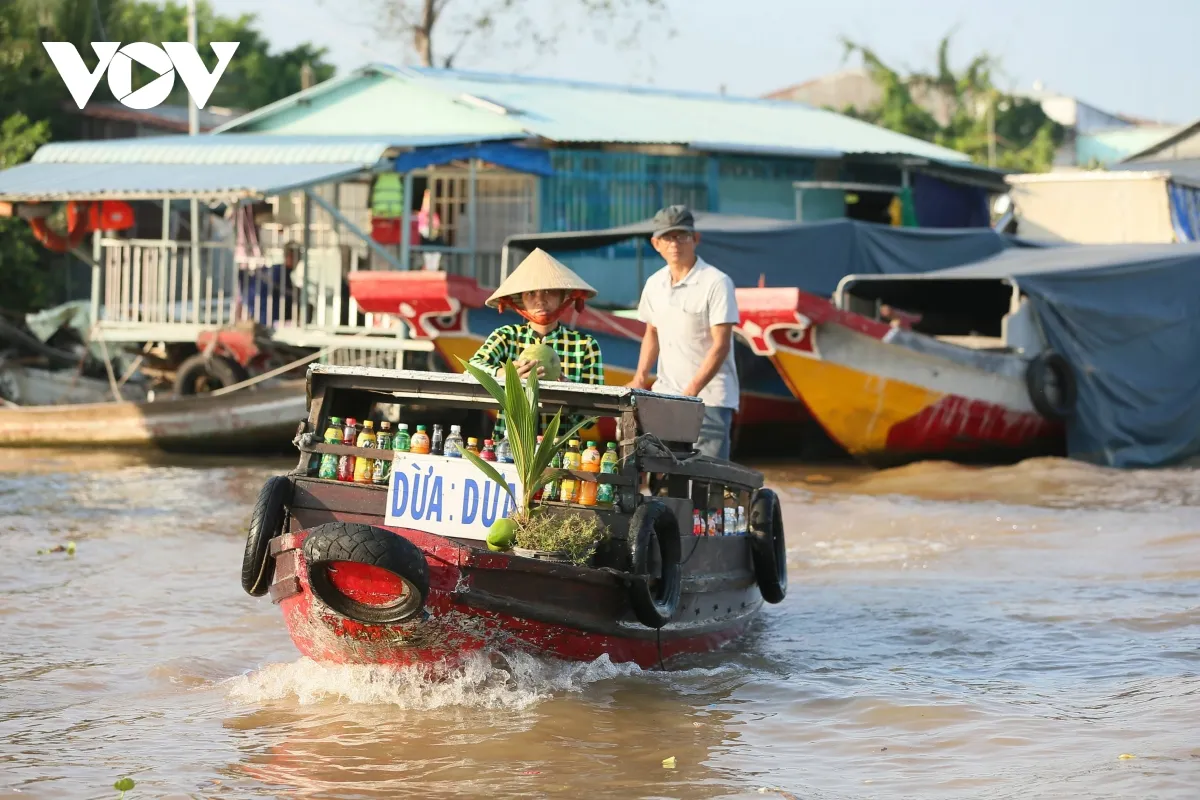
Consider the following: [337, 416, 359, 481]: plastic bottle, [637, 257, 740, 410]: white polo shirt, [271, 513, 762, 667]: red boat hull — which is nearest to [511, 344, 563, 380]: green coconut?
[337, 416, 359, 481]: plastic bottle

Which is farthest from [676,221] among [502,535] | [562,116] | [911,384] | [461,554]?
[562,116]

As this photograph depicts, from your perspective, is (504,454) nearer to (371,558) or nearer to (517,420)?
(517,420)

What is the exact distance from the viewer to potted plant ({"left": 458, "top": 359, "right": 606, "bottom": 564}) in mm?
5562

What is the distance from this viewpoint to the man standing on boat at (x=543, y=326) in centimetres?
619

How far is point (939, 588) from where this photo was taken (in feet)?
28.9

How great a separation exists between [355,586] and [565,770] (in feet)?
3.11

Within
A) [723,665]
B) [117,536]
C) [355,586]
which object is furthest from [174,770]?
[117,536]

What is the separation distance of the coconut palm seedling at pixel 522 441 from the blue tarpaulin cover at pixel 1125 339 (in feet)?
30.4

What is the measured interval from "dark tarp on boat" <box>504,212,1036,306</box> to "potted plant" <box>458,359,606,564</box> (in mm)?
9034

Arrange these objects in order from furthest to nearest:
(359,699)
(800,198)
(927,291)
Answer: (800,198), (927,291), (359,699)

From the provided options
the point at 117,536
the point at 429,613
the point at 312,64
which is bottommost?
the point at 117,536

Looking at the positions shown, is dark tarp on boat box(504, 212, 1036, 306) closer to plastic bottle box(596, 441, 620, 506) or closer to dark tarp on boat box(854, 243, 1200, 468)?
dark tarp on boat box(854, 243, 1200, 468)

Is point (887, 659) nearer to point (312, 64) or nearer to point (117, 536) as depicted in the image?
point (117, 536)

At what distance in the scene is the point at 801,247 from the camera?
51.1 ft
